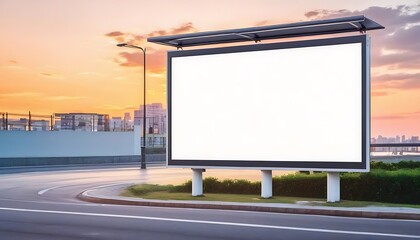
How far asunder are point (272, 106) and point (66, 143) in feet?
147

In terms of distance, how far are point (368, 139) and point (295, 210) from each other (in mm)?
3305

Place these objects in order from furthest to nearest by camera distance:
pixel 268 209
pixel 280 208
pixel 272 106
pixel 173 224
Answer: pixel 272 106 < pixel 268 209 < pixel 280 208 < pixel 173 224

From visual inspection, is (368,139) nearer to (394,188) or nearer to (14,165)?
(394,188)

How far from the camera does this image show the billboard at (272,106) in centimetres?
1955

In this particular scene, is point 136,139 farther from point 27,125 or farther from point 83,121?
point 27,125

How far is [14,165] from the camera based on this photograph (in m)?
53.9

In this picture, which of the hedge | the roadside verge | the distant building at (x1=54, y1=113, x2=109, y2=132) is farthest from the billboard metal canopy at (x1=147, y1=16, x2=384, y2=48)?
the distant building at (x1=54, y1=113, x2=109, y2=132)

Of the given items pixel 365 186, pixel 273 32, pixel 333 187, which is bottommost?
pixel 365 186

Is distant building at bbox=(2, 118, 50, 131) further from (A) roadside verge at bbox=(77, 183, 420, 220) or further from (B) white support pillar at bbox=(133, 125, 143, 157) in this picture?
(A) roadside verge at bbox=(77, 183, 420, 220)

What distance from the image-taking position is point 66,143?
206 feet

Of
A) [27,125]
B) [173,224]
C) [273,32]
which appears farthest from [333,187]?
[27,125]

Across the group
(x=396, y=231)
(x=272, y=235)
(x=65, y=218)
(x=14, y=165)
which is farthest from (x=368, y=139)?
(x=14, y=165)

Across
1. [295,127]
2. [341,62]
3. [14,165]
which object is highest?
[341,62]

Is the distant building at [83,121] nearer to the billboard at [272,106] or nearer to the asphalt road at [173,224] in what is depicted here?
the billboard at [272,106]
